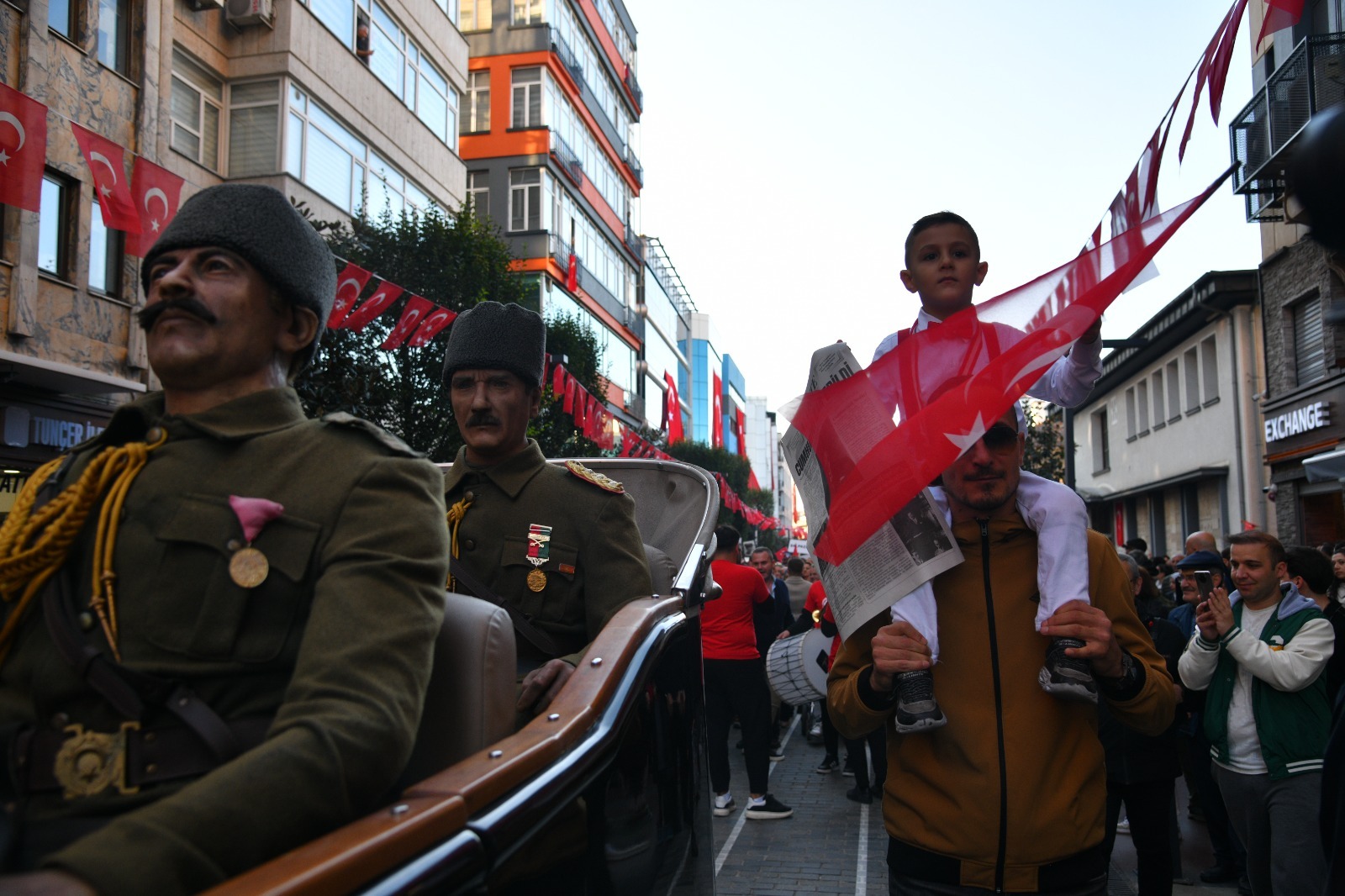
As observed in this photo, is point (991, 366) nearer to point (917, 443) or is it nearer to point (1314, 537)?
point (917, 443)

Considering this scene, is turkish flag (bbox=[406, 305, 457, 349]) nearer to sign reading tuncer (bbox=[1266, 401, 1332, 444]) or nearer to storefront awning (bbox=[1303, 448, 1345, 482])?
storefront awning (bbox=[1303, 448, 1345, 482])

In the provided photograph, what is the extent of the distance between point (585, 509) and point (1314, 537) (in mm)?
19125

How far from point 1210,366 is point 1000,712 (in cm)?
2543

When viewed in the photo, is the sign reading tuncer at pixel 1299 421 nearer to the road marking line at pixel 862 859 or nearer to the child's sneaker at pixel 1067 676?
the road marking line at pixel 862 859

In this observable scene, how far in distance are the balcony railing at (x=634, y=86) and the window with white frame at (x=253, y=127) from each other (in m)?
32.1

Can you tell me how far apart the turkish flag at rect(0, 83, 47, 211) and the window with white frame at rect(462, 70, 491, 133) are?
31.9 meters

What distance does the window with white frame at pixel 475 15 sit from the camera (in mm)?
38812

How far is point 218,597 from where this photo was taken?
1780 mm

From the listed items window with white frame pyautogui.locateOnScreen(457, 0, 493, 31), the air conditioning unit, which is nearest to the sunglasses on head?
the air conditioning unit

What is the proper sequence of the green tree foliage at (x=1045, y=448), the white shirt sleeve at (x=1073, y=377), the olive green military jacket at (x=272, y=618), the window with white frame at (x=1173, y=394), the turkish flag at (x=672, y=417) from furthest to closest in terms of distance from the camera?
the turkish flag at (x=672, y=417) < the window with white frame at (x=1173, y=394) < the green tree foliage at (x=1045, y=448) < the white shirt sleeve at (x=1073, y=377) < the olive green military jacket at (x=272, y=618)

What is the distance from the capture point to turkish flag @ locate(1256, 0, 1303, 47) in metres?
3.08

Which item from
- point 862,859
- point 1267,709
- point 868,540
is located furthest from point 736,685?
point 868,540

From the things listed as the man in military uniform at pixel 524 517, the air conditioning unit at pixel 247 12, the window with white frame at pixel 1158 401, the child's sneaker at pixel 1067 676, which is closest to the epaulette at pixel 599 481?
the man in military uniform at pixel 524 517

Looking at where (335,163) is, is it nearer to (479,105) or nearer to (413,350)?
(413,350)
